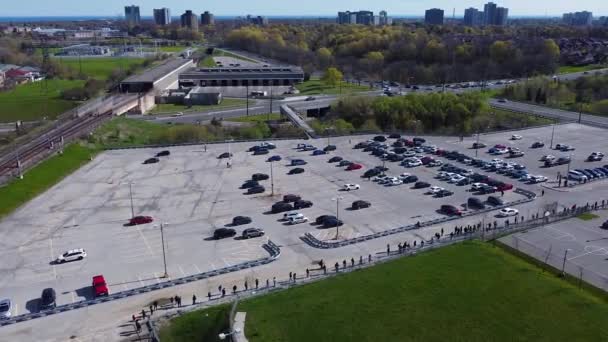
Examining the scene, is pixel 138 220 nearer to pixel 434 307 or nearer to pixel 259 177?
pixel 259 177

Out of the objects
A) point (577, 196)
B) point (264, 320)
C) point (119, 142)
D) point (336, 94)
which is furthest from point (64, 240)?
point (336, 94)

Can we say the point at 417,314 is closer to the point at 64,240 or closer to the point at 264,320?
the point at 264,320

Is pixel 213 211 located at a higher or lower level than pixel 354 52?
lower

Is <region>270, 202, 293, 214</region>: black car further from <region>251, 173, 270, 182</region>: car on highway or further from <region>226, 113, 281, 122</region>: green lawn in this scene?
<region>226, 113, 281, 122</region>: green lawn

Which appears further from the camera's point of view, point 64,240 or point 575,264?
point 64,240

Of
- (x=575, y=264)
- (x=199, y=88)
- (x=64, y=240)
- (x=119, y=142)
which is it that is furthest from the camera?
(x=199, y=88)

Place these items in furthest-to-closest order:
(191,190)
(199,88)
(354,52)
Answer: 1. (354,52)
2. (199,88)
3. (191,190)

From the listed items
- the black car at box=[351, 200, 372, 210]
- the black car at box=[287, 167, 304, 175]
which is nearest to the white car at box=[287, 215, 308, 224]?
the black car at box=[351, 200, 372, 210]
